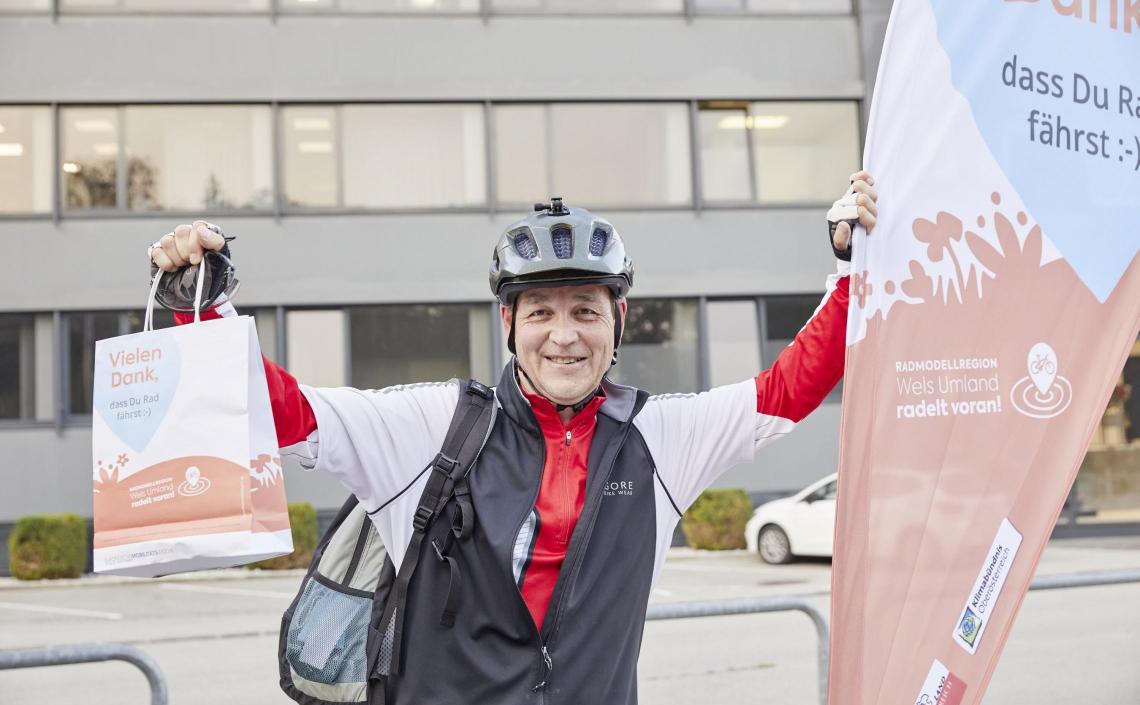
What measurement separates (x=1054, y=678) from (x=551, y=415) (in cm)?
659

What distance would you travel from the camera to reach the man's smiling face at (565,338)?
279 centimetres

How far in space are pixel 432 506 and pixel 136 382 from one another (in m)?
0.68

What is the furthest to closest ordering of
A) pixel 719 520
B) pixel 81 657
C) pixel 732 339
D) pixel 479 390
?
pixel 732 339 → pixel 719 520 → pixel 81 657 → pixel 479 390

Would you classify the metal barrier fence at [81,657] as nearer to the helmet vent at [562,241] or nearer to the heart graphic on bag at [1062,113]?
the helmet vent at [562,241]

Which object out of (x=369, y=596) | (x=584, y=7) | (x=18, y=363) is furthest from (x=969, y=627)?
(x=18, y=363)

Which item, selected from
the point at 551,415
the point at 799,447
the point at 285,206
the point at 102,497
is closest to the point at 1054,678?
the point at 551,415

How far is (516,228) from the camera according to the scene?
9.47 feet

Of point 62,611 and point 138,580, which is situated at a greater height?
point 62,611

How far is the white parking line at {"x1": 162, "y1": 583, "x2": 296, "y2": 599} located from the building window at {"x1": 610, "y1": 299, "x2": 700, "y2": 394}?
23.4 ft

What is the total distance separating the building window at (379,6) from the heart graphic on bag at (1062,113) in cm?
1766

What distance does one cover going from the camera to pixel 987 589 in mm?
2955

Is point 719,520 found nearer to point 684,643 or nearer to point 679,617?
point 684,643

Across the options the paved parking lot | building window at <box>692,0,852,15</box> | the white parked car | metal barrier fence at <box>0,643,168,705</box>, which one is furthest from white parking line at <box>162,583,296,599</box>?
building window at <box>692,0,852,15</box>

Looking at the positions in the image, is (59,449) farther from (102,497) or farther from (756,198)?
(102,497)
